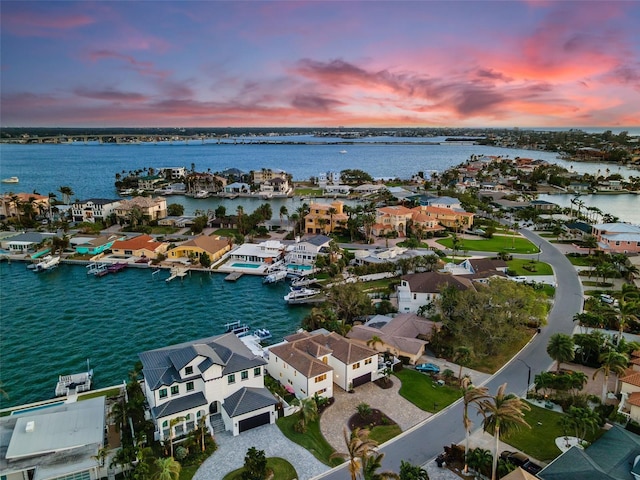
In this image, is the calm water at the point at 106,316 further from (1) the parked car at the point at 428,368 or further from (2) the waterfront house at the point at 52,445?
(1) the parked car at the point at 428,368

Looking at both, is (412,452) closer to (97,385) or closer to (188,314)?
(97,385)

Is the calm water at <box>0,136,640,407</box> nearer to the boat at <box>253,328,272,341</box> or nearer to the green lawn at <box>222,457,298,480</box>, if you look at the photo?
the boat at <box>253,328,272,341</box>

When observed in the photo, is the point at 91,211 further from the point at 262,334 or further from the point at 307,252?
the point at 262,334

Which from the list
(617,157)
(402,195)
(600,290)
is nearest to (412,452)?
(600,290)

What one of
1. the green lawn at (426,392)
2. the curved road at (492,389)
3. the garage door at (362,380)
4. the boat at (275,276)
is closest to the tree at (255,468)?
the curved road at (492,389)

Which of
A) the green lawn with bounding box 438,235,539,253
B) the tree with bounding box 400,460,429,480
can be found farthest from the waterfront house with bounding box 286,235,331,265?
the tree with bounding box 400,460,429,480

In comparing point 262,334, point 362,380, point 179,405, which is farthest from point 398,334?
point 179,405

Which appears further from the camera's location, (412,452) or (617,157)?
(617,157)
